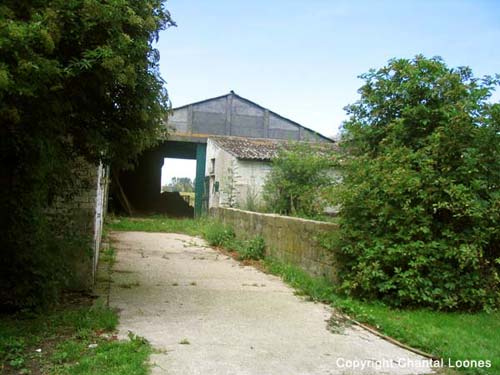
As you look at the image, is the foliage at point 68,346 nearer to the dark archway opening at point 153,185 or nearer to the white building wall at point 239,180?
the white building wall at point 239,180

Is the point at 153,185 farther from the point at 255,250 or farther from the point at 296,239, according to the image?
the point at 296,239

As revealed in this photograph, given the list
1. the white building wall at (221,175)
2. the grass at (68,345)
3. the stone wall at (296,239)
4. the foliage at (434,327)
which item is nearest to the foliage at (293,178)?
the stone wall at (296,239)

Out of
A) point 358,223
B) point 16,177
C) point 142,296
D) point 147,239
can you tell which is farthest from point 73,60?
point 147,239

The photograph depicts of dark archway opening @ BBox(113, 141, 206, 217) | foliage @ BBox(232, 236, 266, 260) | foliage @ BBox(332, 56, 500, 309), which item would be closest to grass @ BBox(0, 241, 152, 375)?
foliage @ BBox(332, 56, 500, 309)

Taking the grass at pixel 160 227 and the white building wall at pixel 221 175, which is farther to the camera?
the white building wall at pixel 221 175

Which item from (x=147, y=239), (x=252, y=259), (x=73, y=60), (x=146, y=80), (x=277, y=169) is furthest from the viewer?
(x=277, y=169)

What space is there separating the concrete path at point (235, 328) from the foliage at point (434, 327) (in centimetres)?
27

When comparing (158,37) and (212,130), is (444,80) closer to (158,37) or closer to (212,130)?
(158,37)

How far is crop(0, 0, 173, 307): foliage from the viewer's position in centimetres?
443

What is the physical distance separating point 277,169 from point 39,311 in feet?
36.7

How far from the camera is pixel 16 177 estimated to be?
531cm

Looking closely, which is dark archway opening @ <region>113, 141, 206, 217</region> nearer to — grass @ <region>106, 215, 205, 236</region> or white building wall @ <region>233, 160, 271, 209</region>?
white building wall @ <region>233, 160, 271, 209</region>

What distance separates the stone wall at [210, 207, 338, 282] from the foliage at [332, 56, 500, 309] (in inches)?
31.6

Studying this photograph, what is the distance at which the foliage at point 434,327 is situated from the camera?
4802 mm
